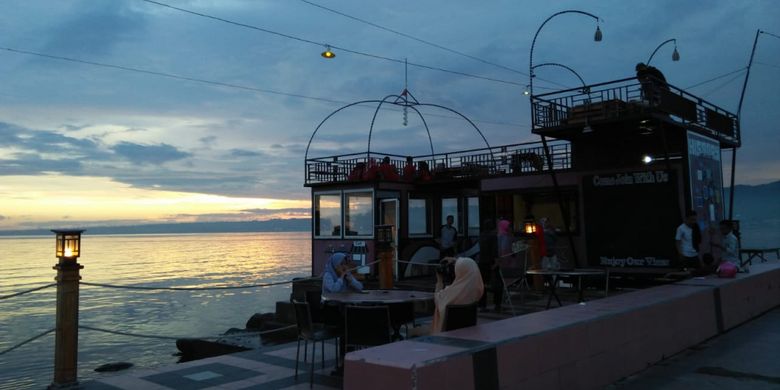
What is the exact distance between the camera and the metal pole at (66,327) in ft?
20.3

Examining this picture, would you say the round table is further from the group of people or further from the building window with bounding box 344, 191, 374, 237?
the building window with bounding box 344, 191, 374, 237

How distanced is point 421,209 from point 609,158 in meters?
6.24

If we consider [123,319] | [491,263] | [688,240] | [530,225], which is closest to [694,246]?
[688,240]

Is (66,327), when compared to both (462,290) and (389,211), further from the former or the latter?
(389,211)

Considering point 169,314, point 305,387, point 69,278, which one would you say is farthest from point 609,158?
point 169,314

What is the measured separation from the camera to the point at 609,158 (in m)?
14.4

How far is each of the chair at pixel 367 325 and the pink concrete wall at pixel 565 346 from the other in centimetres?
95

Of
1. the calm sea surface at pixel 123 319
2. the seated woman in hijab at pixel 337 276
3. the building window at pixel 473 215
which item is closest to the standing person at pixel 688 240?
the seated woman in hijab at pixel 337 276

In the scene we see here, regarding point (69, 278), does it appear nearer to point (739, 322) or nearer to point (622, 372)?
point (622, 372)

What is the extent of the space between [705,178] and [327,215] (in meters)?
11.0

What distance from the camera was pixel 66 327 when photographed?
6.35 meters

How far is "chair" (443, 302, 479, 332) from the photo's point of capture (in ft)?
17.5

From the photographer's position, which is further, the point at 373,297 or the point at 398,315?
the point at 373,297

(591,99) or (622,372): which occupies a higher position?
(591,99)
